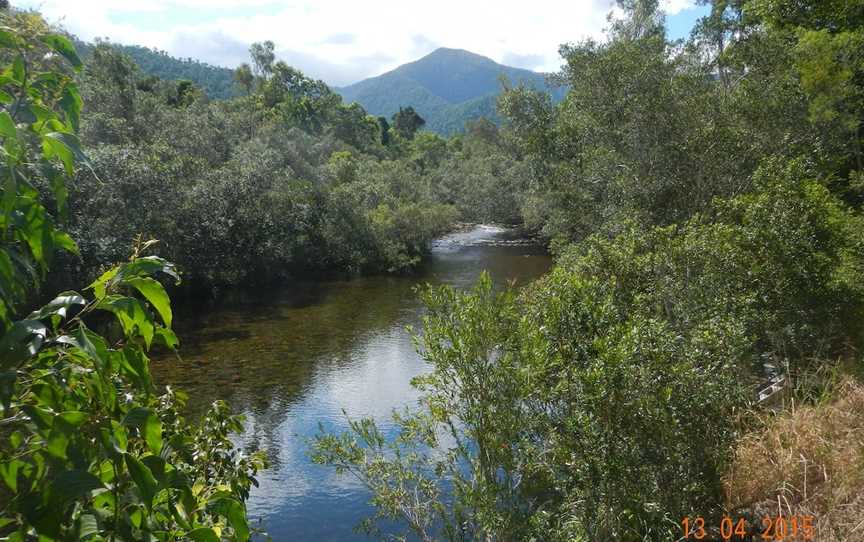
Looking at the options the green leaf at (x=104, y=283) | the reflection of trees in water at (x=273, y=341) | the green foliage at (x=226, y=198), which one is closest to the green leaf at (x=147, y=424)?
the green leaf at (x=104, y=283)

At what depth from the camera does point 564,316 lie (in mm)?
7484

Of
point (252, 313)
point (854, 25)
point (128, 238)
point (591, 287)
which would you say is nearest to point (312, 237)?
point (252, 313)

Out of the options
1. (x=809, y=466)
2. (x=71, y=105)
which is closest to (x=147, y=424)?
(x=71, y=105)

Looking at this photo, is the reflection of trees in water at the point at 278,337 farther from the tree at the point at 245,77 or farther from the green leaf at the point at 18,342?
the tree at the point at 245,77

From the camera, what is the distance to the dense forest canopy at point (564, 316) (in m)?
1.75

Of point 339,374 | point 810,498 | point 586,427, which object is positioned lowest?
Result: point 339,374

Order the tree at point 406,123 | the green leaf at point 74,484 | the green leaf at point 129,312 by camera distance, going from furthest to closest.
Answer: the tree at point 406,123, the green leaf at point 129,312, the green leaf at point 74,484

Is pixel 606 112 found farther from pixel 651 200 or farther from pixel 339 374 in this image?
pixel 339 374

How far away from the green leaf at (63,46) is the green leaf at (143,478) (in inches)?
46.6

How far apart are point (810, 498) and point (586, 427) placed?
2.89 meters

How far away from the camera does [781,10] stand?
73.2 feet

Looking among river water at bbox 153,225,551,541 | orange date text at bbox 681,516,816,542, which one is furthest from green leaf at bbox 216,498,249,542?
orange date text at bbox 681,516,816,542

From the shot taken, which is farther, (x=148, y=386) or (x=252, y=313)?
(x=252, y=313)

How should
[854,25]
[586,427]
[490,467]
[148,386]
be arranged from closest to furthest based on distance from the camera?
[148,386]
[586,427]
[490,467]
[854,25]
